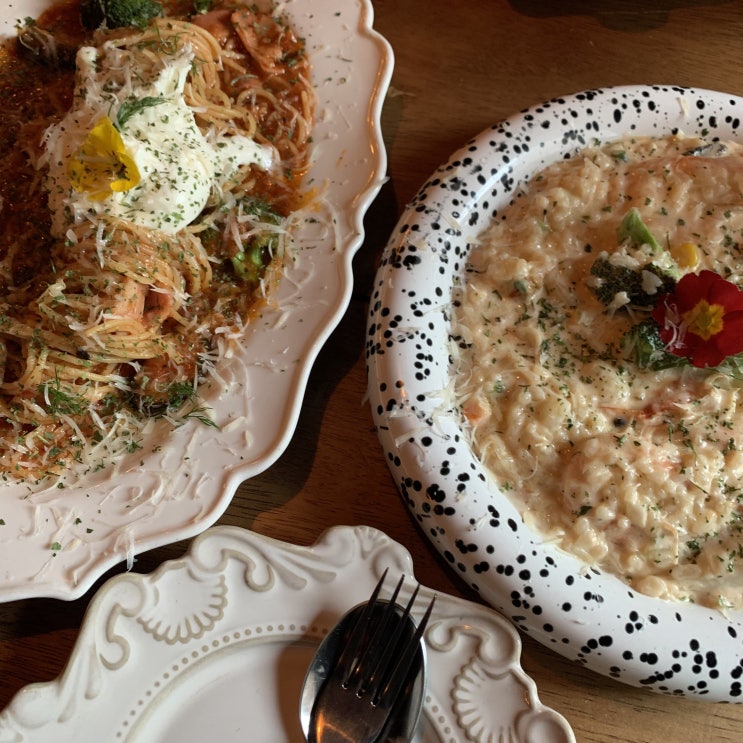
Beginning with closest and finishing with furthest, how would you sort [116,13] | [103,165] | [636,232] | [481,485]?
[481,485], [103,165], [636,232], [116,13]

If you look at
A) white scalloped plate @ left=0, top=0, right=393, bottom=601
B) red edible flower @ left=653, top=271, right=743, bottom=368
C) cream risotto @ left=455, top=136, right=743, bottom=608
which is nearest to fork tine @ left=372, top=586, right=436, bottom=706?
cream risotto @ left=455, top=136, right=743, bottom=608

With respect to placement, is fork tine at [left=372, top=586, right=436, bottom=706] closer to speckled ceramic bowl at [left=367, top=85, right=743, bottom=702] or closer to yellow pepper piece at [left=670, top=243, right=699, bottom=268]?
speckled ceramic bowl at [left=367, top=85, right=743, bottom=702]

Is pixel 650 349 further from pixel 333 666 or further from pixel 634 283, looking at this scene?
pixel 333 666

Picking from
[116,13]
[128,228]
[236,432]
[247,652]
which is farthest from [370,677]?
[116,13]

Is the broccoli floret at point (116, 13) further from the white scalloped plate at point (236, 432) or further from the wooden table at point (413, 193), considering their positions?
the wooden table at point (413, 193)

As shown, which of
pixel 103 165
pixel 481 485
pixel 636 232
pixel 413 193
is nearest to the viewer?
pixel 481 485

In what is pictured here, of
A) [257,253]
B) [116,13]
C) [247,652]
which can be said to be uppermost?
[116,13]

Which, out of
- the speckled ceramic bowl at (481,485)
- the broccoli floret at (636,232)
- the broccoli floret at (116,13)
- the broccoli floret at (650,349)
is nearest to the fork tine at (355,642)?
the speckled ceramic bowl at (481,485)
